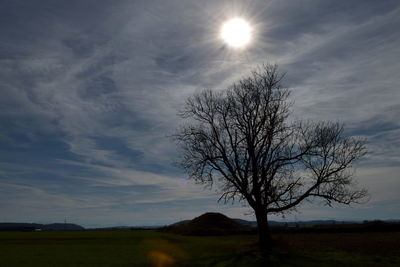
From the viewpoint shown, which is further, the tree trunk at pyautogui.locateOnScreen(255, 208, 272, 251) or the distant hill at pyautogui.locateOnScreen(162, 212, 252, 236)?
the distant hill at pyautogui.locateOnScreen(162, 212, 252, 236)

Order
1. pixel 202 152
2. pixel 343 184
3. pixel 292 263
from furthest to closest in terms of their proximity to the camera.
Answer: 1. pixel 202 152
2. pixel 343 184
3. pixel 292 263

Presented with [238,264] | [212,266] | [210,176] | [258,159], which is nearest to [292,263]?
[238,264]

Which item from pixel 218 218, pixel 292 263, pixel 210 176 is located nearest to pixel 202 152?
pixel 210 176

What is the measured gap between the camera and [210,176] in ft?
109

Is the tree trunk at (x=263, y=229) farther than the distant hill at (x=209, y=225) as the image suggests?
No

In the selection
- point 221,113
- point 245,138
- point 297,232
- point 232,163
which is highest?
point 221,113

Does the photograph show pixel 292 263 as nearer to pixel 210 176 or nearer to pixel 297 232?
pixel 210 176

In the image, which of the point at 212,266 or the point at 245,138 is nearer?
the point at 212,266

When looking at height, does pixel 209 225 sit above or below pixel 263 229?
below

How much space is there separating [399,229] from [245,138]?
40.9 metres

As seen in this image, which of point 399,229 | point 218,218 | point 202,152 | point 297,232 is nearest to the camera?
point 202,152

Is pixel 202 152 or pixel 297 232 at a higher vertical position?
pixel 202 152

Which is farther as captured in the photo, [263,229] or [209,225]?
[209,225]

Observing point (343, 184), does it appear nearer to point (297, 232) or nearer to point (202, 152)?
point (202, 152)
